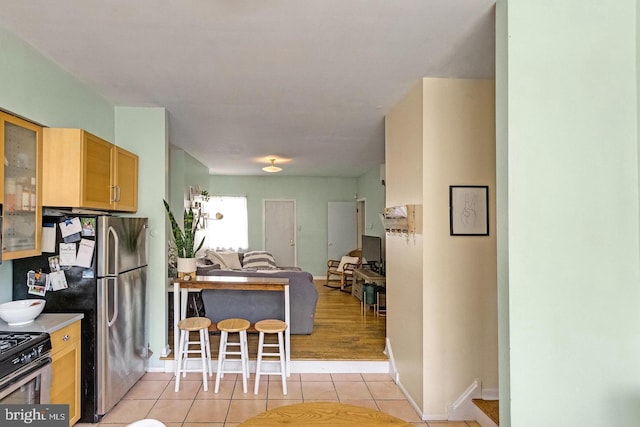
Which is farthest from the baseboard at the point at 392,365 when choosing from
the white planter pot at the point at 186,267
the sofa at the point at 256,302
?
the white planter pot at the point at 186,267

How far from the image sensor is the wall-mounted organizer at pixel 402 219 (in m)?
2.93

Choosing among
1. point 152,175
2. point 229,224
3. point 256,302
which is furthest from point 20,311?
point 229,224

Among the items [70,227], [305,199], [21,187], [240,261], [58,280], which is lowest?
[240,261]

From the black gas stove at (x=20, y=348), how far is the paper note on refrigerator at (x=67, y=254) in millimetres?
621

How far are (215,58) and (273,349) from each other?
114 inches

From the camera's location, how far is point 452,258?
9.09ft

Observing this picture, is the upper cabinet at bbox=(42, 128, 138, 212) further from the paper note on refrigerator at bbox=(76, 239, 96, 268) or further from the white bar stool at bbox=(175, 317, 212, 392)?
the white bar stool at bbox=(175, 317, 212, 392)

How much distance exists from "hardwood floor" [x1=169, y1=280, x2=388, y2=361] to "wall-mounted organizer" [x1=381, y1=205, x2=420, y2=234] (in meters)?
1.33

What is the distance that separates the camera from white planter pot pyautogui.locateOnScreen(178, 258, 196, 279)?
348 centimetres

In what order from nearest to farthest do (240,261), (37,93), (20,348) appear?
(20,348)
(37,93)
(240,261)

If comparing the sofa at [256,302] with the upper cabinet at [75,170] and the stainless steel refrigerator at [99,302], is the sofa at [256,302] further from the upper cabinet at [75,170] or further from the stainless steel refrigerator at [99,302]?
the upper cabinet at [75,170]

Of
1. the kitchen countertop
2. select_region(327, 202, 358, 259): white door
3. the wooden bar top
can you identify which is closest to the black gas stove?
the kitchen countertop

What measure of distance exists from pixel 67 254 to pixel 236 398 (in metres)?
1.74

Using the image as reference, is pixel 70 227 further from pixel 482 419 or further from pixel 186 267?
pixel 482 419
